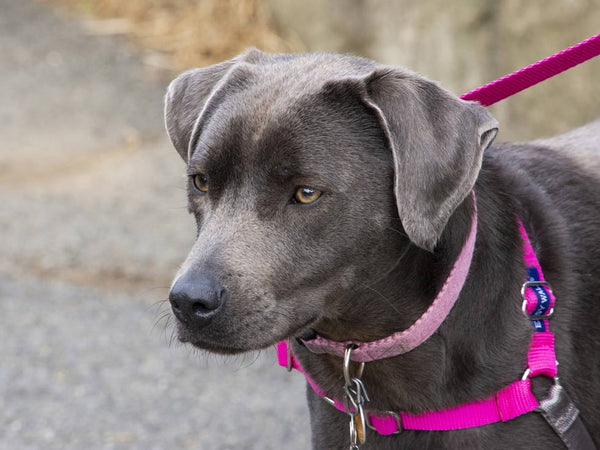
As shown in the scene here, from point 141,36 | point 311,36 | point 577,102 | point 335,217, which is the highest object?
point 335,217

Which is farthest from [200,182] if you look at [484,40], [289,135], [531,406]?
[484,40]

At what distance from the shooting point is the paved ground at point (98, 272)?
456 centimetres

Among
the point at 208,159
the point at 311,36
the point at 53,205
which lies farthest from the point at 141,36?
the point at 208,159

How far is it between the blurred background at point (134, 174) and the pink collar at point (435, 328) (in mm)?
1011

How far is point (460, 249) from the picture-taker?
107 inches

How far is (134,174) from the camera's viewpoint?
717 cm

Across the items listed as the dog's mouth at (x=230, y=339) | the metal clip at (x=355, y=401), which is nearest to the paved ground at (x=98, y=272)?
the metal clip at (x=355, y=401)

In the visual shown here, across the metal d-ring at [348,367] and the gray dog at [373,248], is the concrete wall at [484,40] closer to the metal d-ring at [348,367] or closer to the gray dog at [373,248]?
the gray dog at [373,248]

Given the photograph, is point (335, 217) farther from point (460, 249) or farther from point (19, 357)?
point (19, 357)

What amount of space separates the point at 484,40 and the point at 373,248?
4388mm

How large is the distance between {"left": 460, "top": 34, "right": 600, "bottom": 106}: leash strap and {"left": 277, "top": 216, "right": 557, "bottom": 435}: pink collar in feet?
1.49

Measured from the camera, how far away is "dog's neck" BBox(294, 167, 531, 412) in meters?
2.73

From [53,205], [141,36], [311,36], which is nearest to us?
[53,205]

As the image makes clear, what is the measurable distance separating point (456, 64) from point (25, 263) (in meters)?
3.05
